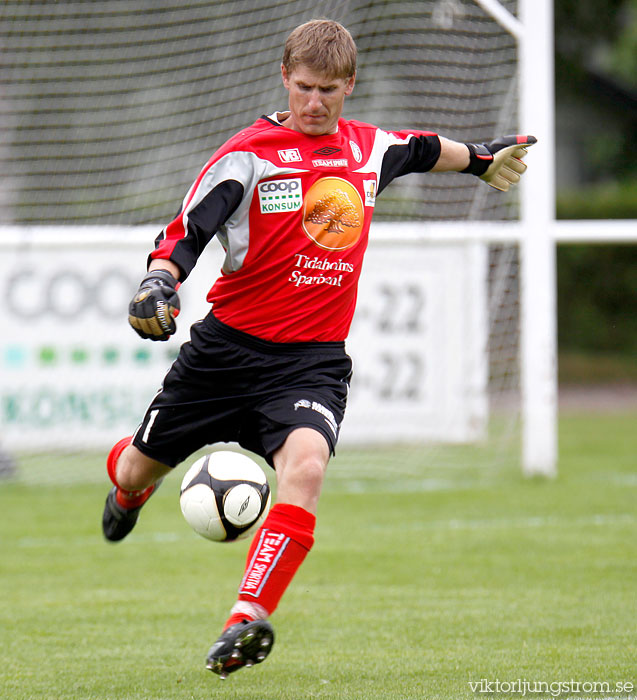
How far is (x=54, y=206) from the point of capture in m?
11.3

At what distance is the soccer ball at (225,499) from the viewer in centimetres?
421

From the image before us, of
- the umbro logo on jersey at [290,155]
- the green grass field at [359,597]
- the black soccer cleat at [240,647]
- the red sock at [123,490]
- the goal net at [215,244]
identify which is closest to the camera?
the black soccer cleat at [240,647]

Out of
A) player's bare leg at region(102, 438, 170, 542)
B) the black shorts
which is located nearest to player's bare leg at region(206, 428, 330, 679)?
the black shorts

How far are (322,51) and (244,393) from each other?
1287 millimetres

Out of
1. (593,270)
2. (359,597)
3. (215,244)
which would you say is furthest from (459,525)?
(593,270)

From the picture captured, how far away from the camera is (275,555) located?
390 centimetres

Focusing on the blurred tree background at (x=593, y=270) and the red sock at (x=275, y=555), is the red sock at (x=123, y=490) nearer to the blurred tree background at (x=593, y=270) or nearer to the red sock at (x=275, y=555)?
the red sock at (x=275, y=555)

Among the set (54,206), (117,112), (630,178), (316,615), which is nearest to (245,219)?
(316,615)

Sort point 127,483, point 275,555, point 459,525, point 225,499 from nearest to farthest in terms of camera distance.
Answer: point 275,555 < point 225,499 < point 127,483 < point 459,525

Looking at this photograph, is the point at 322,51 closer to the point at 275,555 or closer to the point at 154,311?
the point at 154,311

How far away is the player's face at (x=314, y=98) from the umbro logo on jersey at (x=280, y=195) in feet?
0.72

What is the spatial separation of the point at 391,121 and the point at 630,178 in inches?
612

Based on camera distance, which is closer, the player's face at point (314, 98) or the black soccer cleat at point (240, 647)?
the black soccer cleat at point (240, 647)

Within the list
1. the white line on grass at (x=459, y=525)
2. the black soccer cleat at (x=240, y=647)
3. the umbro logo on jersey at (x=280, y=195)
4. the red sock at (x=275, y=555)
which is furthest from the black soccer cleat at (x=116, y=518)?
→ the white line on grass at (x=459, y=525)
